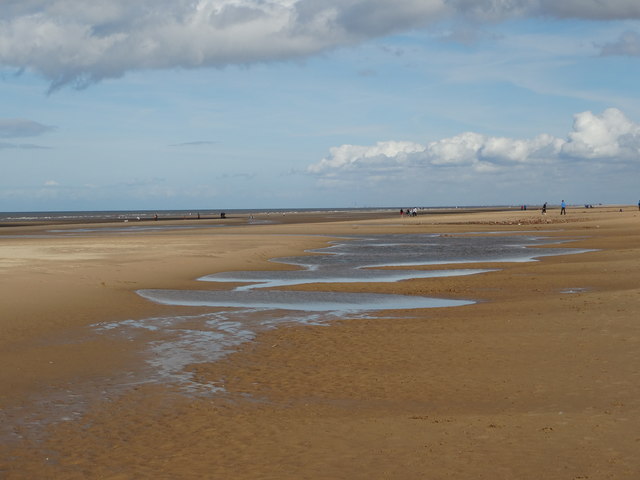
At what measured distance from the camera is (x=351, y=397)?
11172mm

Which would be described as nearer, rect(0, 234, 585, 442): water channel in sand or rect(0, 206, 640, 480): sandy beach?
rect(0, 206, 640, 480): sandy beach

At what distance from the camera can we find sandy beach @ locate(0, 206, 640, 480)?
8195mm

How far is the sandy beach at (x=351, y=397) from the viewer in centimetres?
820

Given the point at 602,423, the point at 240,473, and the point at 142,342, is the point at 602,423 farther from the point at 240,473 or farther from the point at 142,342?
the point at 142,342

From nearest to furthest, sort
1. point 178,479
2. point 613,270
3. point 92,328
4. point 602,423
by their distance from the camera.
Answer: point 178,479 → point 602,423 → point 92,328 → point 613,270

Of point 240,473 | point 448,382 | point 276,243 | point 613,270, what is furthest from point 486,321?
point 276,243

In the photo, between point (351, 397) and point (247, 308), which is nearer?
point (351, 397)

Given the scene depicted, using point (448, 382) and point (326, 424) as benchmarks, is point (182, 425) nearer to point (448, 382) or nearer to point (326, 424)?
point (326, 424)

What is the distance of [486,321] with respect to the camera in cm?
1755

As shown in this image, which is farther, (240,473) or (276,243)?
(276,243)

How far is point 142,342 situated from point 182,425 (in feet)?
20.7

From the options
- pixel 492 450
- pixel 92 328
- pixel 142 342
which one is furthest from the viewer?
pixel 92 328

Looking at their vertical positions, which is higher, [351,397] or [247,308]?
Answer: [247,308]

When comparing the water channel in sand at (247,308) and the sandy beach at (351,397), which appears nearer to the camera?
the sandy beach at (351,397)
